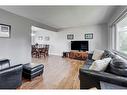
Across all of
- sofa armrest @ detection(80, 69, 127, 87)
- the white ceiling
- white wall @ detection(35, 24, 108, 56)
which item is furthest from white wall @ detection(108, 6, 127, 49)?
sofa armrest @ detection(80, 69, 127, 87)

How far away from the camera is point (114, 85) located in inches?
65.1

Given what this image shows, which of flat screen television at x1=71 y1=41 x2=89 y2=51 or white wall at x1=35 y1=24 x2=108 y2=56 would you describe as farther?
flat screen television at x1=71 y1=41 x2=89 y2=51

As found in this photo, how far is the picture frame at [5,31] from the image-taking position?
3773 millimetres

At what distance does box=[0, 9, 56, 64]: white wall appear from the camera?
12.8ft

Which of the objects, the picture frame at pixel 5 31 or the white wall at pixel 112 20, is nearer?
the white wall at pixel 112 20

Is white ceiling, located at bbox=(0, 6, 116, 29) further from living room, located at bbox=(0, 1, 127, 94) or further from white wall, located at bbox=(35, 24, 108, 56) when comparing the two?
white wall, located at bbox=(35, 24, 108, 56)

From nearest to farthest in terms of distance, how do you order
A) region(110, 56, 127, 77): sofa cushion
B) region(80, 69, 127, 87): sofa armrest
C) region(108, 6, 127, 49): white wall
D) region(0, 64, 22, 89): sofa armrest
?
region(80, 69, 127, 87): sofa armrest → region(110, 56, 127, 77): sofa cushion → region(0, 64, 22, 89): sofa armrest → region(108, 6, 127, 49): white wall

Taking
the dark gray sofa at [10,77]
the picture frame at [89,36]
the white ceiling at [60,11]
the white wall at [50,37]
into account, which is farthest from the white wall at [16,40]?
the white wall at [50,37]

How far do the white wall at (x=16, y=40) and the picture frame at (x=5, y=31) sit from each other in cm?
10

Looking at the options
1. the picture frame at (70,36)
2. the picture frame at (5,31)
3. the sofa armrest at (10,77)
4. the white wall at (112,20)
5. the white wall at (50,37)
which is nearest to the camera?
the sofa armrest at (10,77)

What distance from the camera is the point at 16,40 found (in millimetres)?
4449

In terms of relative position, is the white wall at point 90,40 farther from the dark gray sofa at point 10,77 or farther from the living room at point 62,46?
the dark gray sofa at point 10,77

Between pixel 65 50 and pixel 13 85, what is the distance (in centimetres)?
651
